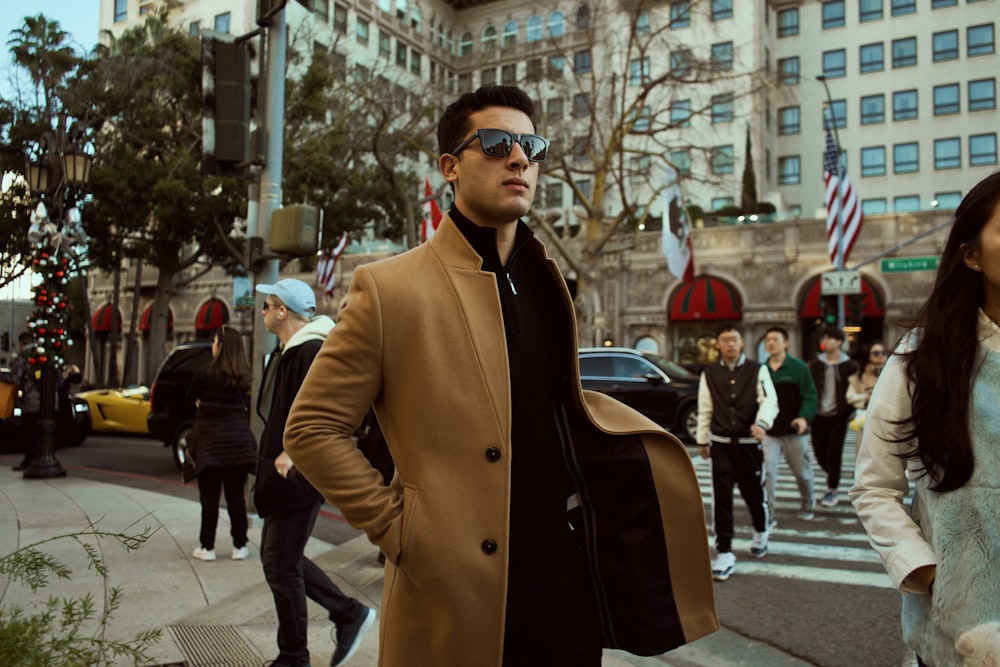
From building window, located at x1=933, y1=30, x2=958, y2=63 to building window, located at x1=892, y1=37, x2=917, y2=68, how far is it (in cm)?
97

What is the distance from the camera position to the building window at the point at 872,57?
4503 cm

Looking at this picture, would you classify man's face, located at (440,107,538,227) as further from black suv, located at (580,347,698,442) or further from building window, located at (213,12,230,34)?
building window, located at (213,12,230,34)

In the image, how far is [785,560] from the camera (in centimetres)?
695

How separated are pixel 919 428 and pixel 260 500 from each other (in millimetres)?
2779

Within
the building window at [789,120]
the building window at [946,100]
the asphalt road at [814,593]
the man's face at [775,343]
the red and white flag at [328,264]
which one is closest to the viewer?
the asphalt road at [814,593]


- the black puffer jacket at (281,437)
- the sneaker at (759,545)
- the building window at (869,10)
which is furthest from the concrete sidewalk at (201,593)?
the building window at (869,10)

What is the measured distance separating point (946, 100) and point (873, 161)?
4.41 m

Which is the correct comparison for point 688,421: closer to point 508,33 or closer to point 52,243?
point 52,243

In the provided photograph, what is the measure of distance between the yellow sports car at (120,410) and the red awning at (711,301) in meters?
20.6

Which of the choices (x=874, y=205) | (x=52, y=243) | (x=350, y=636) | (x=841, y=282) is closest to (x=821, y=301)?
(x=841, y=282)

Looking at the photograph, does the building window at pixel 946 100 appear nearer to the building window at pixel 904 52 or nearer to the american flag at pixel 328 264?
the building window at pixel 904 52

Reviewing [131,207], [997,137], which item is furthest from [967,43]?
[131,207]

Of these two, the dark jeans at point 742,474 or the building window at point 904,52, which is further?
the building window at point 904,52

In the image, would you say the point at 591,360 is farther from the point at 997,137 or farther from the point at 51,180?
the point at 997,137
